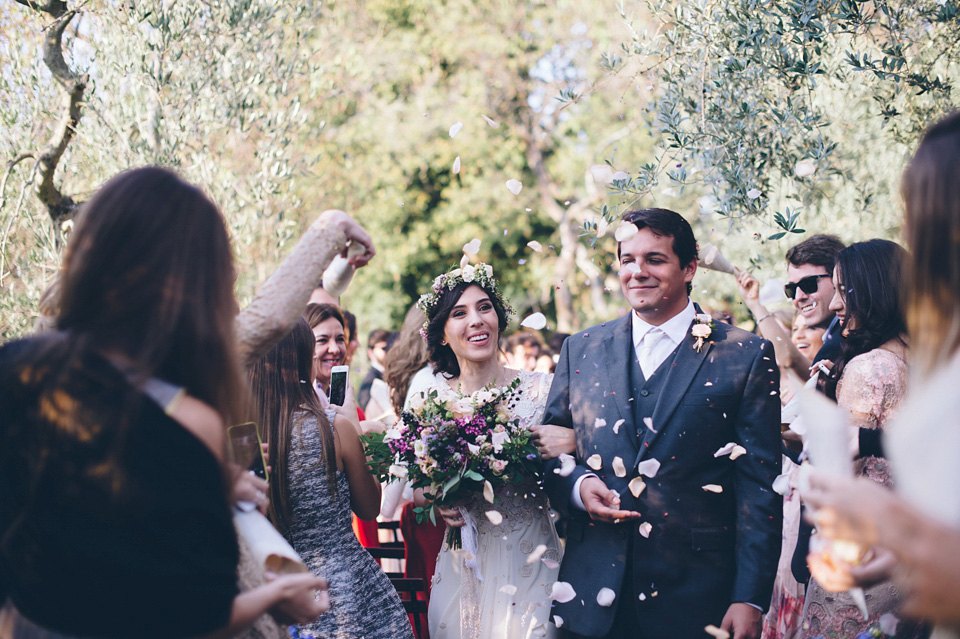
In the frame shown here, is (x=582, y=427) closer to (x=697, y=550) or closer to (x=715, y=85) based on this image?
(x=697, y=550)

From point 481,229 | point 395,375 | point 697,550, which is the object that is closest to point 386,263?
point 481,229

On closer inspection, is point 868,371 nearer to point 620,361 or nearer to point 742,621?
point 620,361

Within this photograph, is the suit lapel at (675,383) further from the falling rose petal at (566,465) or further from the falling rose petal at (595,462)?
the falling rose petal at (566,465)

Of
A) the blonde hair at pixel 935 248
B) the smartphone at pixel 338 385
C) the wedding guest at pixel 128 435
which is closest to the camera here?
the blonde hair at pixel 935 248

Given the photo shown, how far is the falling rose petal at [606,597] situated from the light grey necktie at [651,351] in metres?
1.01

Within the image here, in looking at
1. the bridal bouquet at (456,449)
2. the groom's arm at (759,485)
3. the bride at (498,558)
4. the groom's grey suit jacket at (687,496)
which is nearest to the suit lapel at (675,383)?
the groom's grey suit jacket at (687,496)

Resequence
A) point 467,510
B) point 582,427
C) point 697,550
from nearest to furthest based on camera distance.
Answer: point 697,550 → point 582,427 → point 467,510

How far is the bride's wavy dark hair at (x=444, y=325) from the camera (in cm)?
478

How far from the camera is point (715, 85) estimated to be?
15.1 feet

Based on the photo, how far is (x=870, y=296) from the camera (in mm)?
3686

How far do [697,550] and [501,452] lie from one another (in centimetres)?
99

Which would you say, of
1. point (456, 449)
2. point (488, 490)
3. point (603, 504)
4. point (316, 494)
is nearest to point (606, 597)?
point (603, 504)

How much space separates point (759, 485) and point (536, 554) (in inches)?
45.7

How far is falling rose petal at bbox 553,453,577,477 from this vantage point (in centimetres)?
348
